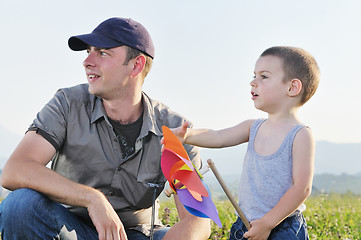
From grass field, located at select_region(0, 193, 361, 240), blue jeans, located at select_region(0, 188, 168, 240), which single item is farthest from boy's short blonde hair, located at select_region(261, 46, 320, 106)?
grass field, located at select_region(0, 193, 361, 240)

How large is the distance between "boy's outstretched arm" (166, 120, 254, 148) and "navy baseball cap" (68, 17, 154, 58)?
3.53ft

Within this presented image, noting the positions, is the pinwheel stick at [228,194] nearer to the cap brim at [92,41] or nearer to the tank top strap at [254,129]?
the tank top strap at [254,129]

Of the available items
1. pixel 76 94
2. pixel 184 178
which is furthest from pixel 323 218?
pixel 76 94

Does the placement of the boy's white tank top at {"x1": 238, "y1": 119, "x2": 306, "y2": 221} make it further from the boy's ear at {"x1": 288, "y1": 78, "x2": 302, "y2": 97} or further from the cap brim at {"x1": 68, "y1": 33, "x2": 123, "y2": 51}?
the cap brim at {"x1": 68, "y1": 33, "x2": 123, "y2": 51}

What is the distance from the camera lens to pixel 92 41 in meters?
3.84

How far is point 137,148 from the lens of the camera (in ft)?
12.1

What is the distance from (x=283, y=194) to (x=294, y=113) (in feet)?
1.66

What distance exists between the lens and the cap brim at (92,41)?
383 centimetres

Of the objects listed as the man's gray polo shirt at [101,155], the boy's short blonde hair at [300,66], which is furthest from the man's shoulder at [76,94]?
the boy's short blonde hair at [300,66]

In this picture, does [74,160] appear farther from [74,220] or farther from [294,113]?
[294,113]

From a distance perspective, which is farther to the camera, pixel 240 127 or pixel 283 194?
pixel 240 127

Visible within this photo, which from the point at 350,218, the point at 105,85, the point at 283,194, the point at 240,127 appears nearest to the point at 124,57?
the point at 105,85

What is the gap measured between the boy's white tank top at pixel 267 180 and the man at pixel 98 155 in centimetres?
65

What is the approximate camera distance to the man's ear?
4.01 metres
